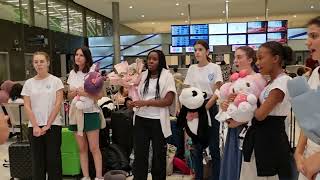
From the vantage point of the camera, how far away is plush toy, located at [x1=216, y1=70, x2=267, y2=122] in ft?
7.86

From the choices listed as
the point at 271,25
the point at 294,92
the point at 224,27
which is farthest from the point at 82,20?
the point at 294,92

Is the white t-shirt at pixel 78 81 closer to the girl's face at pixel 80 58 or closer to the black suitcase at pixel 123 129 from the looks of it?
the girl's face at pixel 80 58

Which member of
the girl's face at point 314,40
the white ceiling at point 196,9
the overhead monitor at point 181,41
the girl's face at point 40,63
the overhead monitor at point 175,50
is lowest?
the girl's face at point 40,63

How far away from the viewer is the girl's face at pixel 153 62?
3.48 metres

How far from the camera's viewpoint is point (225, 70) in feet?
16.3

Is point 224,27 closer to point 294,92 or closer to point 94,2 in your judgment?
point 94,2

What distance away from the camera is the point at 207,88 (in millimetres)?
3674

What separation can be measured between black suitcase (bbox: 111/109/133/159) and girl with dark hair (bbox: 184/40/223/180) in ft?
3.70

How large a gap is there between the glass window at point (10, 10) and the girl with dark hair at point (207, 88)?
27.2 feet

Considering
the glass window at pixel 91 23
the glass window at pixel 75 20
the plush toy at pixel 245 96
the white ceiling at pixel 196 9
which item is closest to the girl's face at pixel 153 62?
the plush toy at pixel 245 96

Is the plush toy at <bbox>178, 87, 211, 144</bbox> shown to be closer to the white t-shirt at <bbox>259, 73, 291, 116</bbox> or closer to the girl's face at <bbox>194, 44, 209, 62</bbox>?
the girl's face at <bbox>194, 44, 209, 62</bbox>

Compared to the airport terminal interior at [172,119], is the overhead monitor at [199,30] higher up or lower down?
higher up

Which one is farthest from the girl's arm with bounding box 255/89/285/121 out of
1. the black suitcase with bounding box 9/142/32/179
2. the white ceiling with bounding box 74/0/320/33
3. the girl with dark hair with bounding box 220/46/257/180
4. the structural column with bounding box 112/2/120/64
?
the structural column with bounding box 112/2/120/64

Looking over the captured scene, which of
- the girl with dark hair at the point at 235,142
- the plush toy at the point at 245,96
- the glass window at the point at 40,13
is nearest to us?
the plush toy at the point at 245,96
